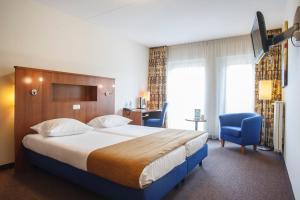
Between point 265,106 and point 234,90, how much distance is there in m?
0.79

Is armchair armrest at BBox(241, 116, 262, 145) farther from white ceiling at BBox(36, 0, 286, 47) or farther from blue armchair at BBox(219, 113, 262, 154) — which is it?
white ceiling at BBox(36, 0, 286, 47)

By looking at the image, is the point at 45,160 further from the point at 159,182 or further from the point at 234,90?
the point at 234,90

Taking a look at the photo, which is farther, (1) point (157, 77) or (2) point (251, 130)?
(1) point (157, 77)

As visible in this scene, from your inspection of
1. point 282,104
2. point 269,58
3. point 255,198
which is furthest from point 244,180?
point 269,58

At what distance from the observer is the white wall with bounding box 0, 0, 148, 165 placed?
278cm

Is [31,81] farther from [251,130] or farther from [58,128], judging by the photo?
[251,130]

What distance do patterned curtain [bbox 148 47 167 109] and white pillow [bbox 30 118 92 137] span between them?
314 centimetres

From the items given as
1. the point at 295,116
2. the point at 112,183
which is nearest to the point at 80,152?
the point at 112,183

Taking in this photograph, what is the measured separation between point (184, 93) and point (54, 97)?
11.5 ft

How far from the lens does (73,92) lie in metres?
3.73

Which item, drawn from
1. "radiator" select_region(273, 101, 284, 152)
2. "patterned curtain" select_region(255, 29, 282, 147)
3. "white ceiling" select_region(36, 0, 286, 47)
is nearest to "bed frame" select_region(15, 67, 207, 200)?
"white ceiling" select_region(36, 0, 286, 47)

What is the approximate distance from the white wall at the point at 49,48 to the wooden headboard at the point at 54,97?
227mm

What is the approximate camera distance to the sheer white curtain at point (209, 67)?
4680 millimetres

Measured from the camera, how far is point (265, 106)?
4.30 meters
